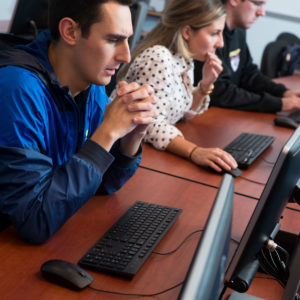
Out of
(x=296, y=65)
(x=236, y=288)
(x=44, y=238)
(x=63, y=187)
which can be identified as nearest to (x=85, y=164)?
(x=63, y=187)

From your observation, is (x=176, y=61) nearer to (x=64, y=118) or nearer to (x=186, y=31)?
(x=186, y=31)

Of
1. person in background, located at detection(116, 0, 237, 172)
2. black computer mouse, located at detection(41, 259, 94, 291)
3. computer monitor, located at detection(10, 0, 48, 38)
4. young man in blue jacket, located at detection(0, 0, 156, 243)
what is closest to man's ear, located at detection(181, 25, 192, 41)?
person in background, located at detection(116, 0, 237, 172)

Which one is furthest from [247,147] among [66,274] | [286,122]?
[66,274]

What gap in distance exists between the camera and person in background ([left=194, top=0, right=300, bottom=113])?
2.42 meters

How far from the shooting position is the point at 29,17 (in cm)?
266

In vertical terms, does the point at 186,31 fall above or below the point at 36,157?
above

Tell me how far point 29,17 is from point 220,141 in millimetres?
1455

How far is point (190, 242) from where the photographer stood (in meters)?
1.10

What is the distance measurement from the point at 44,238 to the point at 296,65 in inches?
129

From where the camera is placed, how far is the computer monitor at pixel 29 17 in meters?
2.60

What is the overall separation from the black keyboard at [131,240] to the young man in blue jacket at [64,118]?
109 mm

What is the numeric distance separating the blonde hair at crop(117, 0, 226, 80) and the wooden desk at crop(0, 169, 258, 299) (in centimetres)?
67

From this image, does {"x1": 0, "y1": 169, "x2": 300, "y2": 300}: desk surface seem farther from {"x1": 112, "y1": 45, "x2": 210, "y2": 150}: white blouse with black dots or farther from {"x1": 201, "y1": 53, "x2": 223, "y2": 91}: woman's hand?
{"x1": 201, "y1": 53, "x2": 223, "y2": 91}: woman's hand

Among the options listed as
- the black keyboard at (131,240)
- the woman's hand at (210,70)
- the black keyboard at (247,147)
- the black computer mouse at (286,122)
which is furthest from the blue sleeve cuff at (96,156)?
the black computer mouse at (286,122)
